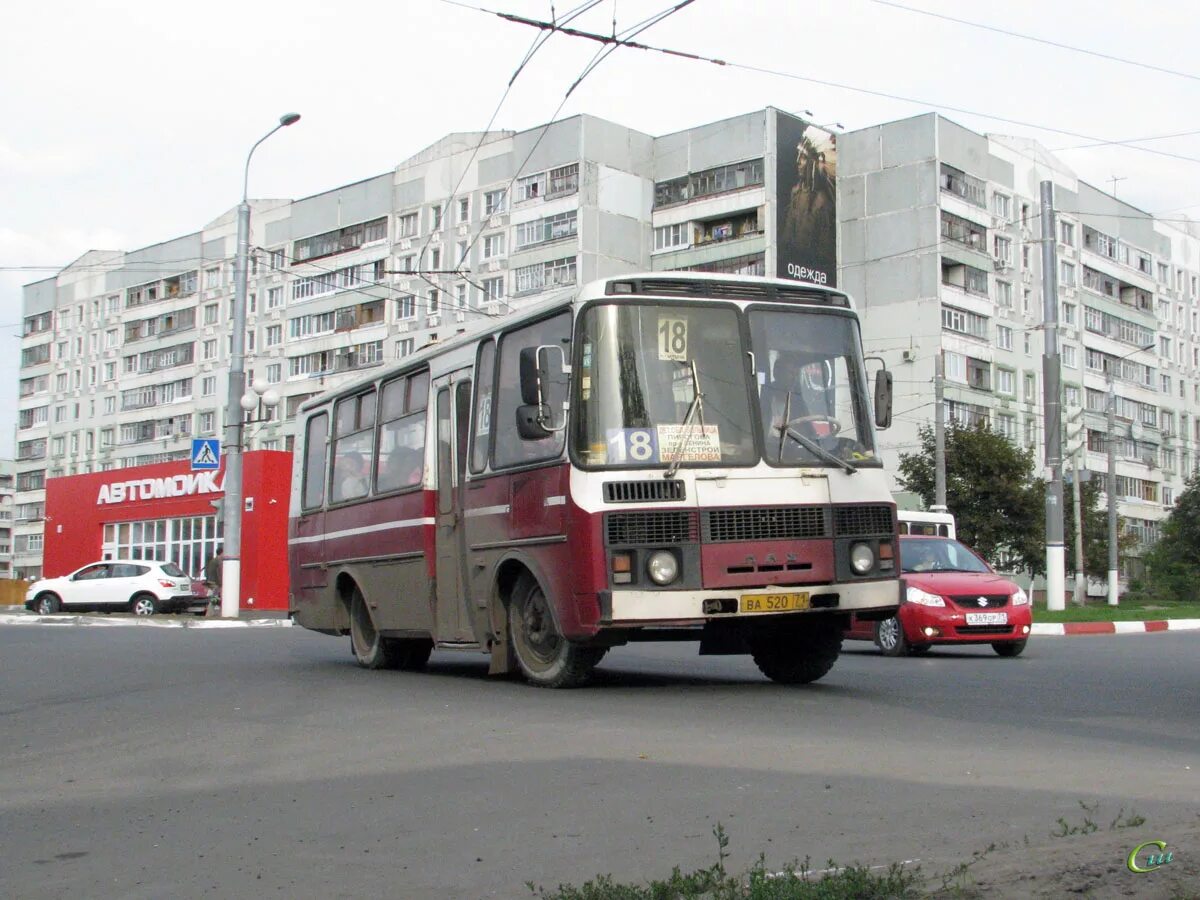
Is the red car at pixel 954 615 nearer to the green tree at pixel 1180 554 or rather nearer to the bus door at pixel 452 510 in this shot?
the bus door at pixel 452 510

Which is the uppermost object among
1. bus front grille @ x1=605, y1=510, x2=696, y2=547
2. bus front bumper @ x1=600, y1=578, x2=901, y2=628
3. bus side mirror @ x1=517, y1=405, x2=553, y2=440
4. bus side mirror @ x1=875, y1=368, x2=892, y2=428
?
bus side mirror @ x1=875, y1=368, x2=892, y2=428

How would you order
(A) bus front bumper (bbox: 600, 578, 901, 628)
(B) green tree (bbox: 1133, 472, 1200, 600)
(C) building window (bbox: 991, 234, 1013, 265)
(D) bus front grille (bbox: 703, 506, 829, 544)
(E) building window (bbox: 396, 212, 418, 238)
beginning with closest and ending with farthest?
(A) bus front bumper (bbox: 600, 578, 901, 628) → (D) bus front grille (bbox: 703, 506, 829, 544) → (B) green tree (bbox: 1133, 472, 1200, 600) → (C) building window (bbox: 991, 234, 1013, 265) → (E) building window (bbox: 396, 212, 418, 238)

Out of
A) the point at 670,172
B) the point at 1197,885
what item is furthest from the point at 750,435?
the point at 670,172

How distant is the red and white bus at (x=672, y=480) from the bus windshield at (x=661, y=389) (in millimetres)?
13

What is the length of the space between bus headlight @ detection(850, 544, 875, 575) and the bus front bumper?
12 centimetres

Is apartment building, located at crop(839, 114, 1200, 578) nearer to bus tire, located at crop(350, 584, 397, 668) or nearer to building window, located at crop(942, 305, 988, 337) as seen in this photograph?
building window, located at crop(942, 305, 988, 337)

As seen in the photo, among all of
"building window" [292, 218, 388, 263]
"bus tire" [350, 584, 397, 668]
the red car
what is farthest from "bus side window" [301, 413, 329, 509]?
"building window" [292, 218, 388, 263]

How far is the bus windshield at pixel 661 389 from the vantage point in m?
11.4

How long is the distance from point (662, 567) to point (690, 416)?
46.2 inches

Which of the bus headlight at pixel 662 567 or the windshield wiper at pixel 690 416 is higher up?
the windshield wiper at pixel 690 416

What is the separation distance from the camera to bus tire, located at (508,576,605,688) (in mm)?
12148

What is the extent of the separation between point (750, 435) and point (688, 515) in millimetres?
857

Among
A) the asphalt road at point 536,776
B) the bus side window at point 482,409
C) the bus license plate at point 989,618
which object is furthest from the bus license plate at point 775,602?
the bus license plate at point 989,618

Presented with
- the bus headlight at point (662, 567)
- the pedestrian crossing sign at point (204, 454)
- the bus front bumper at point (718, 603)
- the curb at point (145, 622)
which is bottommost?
the curb at point (145, 622)
